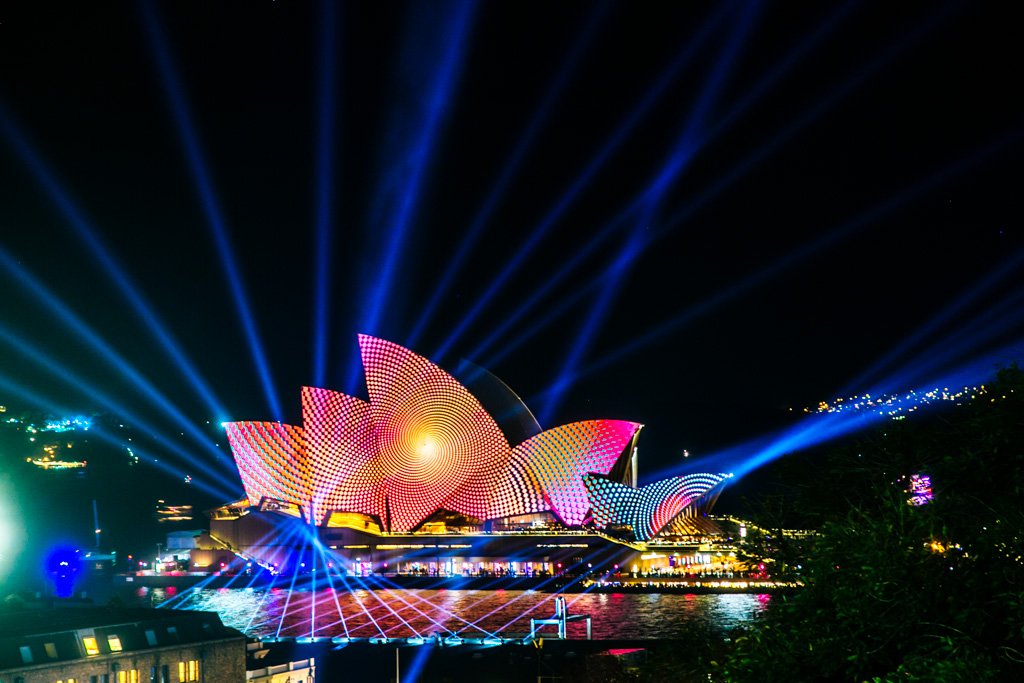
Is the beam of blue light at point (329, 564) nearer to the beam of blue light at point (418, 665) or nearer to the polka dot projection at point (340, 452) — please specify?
the polka dot projection at point (340, 452)

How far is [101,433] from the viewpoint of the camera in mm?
58375

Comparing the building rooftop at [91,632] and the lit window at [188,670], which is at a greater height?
the building rooftop at [91,632]

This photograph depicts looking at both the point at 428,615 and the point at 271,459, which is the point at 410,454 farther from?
the point at 428,615

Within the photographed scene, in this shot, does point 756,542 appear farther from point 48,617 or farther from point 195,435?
point 195,435

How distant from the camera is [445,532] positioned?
5897 cm

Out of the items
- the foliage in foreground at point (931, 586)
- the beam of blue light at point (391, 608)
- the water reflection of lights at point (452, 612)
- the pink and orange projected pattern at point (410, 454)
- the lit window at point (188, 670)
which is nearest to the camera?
the foliage in foreground at point (931, 586)

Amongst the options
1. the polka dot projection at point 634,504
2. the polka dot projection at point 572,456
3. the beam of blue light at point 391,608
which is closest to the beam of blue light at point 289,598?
the beam of blue light at point 391,608

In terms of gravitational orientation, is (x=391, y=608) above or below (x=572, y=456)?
below

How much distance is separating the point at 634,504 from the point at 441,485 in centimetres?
1236

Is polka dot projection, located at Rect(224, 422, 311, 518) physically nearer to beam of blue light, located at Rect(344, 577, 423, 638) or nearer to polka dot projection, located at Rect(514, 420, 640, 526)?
beam of blue light, located at Rect(344, 577, 423, 638)

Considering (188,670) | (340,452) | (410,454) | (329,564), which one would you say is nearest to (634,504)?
(410,454)

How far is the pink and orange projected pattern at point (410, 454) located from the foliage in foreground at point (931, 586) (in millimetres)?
51215

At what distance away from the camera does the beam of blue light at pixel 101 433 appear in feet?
101

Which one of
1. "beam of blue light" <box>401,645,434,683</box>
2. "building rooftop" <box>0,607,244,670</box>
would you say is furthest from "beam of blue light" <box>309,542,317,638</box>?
"building rooftop" <box>0,607,244,670</box>
